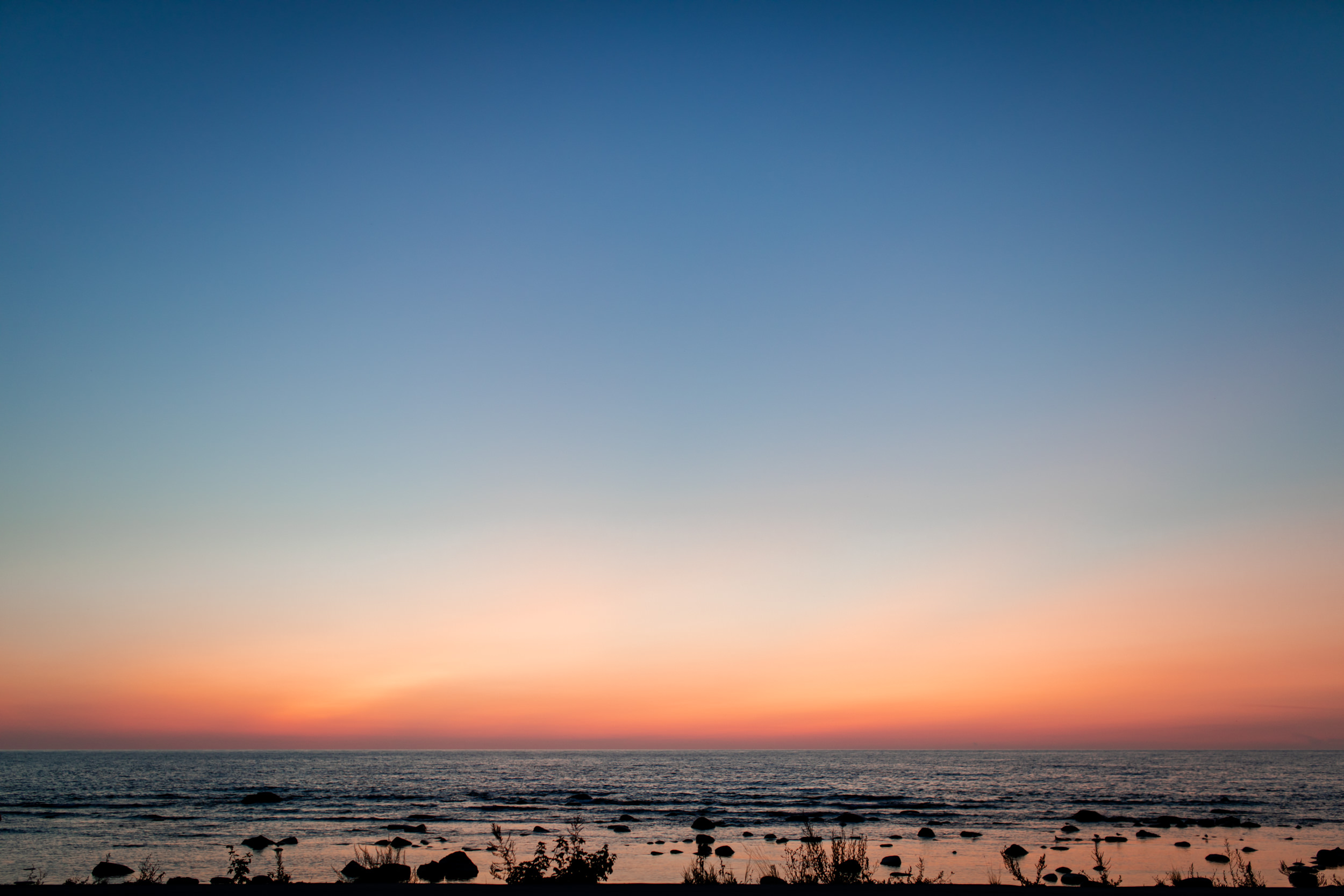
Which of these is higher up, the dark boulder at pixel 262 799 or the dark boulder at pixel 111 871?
the dark boulder at pixel 111 871

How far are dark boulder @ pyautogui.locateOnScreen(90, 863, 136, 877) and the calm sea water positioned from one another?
4.93ft

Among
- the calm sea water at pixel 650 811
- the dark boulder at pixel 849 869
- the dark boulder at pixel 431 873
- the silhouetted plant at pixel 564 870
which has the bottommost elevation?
the calm sea water at pixel 650 811

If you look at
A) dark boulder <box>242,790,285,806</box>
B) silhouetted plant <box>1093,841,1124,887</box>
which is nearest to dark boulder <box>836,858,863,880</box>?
silhouetted plant <box>1093,841,1124,887</box>

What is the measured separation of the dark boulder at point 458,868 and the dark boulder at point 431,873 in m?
0.23

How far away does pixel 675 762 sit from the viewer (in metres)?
158

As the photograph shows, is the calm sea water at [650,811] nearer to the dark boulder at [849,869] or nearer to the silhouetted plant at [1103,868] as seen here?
the silhouetted plant at [1103,868]

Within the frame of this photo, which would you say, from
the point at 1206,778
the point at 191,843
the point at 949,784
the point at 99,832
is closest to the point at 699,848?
the point at 191,843

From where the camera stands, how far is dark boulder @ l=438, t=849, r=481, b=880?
90.5ft

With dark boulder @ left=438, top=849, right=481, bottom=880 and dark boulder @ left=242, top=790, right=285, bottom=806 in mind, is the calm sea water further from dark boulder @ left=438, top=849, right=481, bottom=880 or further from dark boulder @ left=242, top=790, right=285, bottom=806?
dark boulder @ left=242, top=790, right=285, bottom=806

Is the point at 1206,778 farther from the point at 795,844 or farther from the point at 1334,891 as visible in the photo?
the point at 1334,891

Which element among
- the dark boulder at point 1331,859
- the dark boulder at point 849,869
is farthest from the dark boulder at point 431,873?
the dark boulder at point 1331,859

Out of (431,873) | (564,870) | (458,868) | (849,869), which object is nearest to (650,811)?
(458,868)

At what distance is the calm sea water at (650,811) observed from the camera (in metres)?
34.5

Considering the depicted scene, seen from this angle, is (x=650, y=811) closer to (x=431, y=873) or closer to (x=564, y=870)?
(x=431, y=873)
